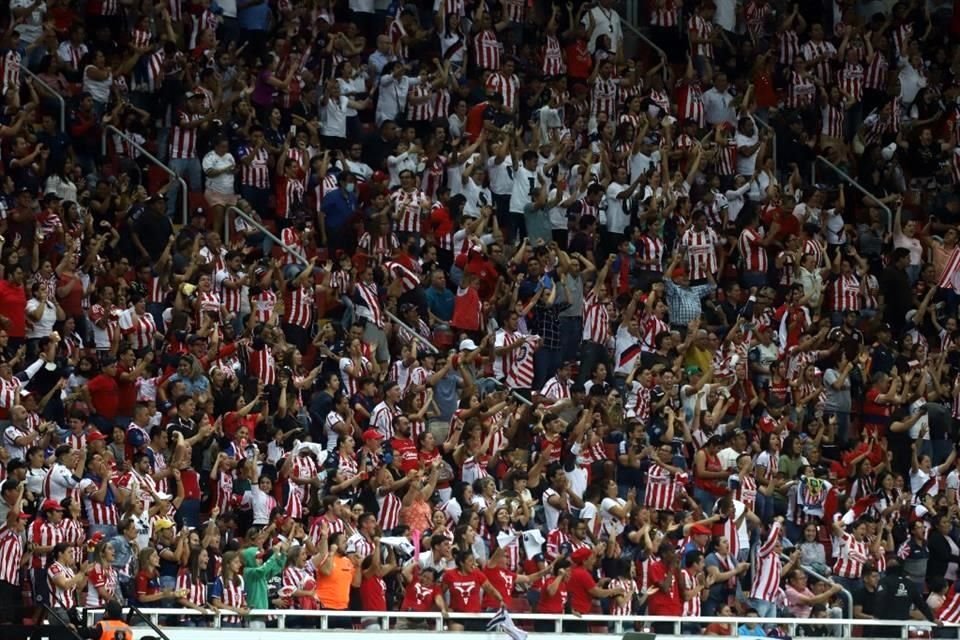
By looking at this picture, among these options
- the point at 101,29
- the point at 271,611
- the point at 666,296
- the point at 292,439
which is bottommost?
the point at 271,611

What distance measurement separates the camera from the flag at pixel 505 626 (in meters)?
22.8

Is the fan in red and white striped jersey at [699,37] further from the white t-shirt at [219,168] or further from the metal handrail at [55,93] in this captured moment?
the metal handrail at [55,93]

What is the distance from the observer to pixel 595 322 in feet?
93.5

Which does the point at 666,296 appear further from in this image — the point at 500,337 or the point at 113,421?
the point at 113,421

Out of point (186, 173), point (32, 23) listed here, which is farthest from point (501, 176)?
point (32, 23)

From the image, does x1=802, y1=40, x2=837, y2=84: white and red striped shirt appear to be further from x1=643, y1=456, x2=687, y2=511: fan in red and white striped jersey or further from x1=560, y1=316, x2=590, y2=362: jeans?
x1=643, y1=456, x2=687, y2=511: fan in red and white striped jersey

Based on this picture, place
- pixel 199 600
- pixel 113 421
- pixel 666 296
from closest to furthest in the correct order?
pixel 199 600, pixel 113 421, pixel 666 296

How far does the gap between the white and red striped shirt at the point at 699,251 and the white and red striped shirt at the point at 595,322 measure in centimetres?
165

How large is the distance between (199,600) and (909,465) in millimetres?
9782

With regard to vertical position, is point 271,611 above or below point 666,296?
below

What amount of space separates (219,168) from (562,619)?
7147mm

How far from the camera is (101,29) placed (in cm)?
2855

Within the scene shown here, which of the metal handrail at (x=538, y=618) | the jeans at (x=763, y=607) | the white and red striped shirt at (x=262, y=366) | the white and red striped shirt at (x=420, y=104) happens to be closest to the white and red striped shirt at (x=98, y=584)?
the metal handrail at (x=538, y=618)

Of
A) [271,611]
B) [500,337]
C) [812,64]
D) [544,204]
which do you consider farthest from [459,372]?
[812,64]
